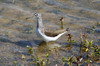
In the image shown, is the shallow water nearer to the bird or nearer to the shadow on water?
the shadow on water

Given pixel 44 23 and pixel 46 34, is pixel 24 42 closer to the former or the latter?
pixel 46 34

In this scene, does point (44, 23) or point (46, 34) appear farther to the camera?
point (44, 23)

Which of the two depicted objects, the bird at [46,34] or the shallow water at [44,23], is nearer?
the shallow water at [44,23]

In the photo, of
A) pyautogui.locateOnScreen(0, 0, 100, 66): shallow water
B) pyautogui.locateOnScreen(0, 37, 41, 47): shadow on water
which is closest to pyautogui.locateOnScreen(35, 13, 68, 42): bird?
pyautogui.locateOnScreen(0, 0, 100, 66): shallow water

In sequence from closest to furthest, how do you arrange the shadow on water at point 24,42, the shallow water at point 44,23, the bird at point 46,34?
the shallow water at point 44,23 → the bird at point 46,34 → the shadow on water at point 24,42

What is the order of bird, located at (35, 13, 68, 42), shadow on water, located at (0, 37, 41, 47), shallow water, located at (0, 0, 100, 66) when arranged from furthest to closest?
shadow on water, located at (0, 37, 41, 47) < bird, located at (35, 13, 68, 42) < shallow water, located at (0, 0, 100, 66)

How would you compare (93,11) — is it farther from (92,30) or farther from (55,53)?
(55,53)

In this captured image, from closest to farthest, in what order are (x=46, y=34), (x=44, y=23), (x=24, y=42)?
(x=46, y=34) → (x=24, y=42) → (x=44, y=23)

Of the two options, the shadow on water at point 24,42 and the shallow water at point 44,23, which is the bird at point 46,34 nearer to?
the shallow water at point 44,23

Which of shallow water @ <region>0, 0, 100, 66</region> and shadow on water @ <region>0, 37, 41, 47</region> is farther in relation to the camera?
shadow on water @ <region>0, 37, 41, 47</region>

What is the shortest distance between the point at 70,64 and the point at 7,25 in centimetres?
504

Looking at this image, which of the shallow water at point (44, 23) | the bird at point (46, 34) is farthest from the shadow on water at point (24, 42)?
the bird at point (46, 34)

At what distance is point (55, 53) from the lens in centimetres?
1179

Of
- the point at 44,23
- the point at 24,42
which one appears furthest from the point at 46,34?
the point at 44,23
